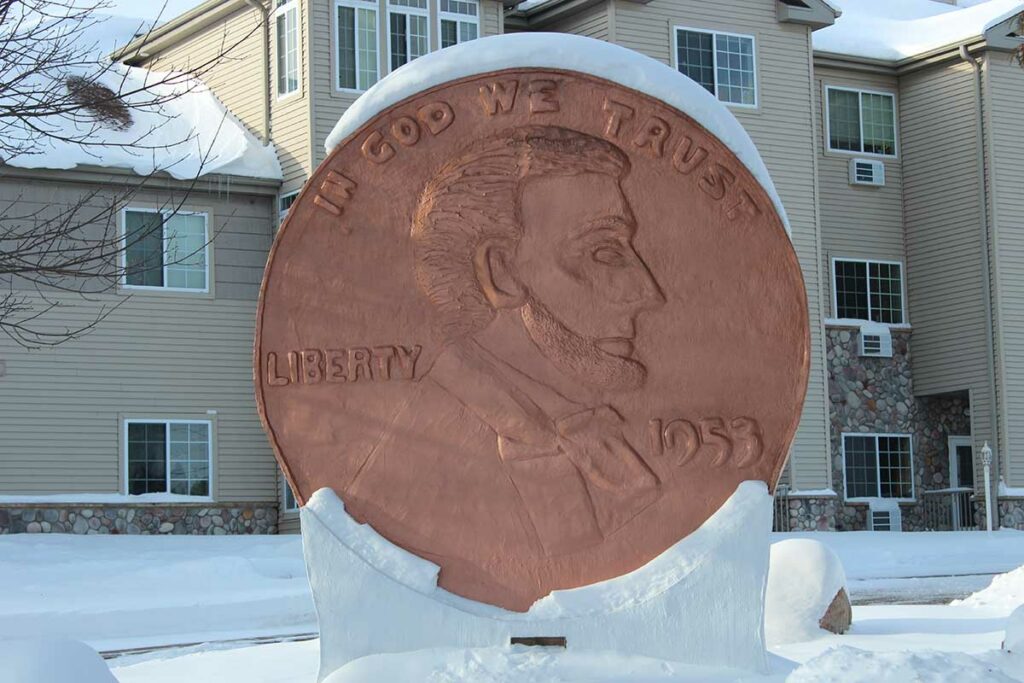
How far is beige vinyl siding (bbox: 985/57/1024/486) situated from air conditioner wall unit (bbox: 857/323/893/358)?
221cm

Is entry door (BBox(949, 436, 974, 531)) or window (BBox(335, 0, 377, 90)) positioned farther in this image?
entry door (BBox(949, 436, 974, 531))

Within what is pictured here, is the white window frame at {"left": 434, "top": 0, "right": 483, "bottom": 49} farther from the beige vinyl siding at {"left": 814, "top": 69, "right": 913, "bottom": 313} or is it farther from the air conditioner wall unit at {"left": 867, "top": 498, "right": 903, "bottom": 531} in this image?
the air conditioner wall unit at {"left": 867, "top": 498, "right": 903, "bottom": 531}

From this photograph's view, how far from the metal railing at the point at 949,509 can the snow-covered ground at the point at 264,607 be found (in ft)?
9.02

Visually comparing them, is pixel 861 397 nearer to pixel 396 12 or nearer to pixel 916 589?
pixel 916 589

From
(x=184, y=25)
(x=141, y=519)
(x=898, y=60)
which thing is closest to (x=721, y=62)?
(x=898, y=60)

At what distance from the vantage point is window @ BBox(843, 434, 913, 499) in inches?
1179

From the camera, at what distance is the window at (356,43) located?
2498 cm

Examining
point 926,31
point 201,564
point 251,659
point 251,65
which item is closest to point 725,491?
point 251,659

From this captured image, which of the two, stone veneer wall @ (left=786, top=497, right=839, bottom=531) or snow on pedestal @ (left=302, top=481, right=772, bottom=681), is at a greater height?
snow on pedestal @ (left=302, top=481, right=772, bottom=681)

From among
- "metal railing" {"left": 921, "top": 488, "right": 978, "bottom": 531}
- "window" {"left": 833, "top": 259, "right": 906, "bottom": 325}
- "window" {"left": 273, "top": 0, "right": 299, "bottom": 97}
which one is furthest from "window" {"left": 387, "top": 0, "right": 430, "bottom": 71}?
"metal railing" {"left": 921, "top": 488, "right": 978, "bottom": 531}

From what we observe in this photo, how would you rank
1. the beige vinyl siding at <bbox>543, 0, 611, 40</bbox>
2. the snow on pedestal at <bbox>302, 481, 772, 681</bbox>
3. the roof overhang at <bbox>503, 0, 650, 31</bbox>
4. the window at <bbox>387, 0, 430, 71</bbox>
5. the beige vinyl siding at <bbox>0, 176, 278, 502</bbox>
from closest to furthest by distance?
1. the snow on pedestal at <bbox>302, 481, 772, 681</bbox>
2. the beige vinyl siding at <bbox>0, 176, 278, 502</bbox>
3. the window at <bbox>387, 0, 430, 71</bbox>
4. the beige vinyl siding at <bbox>543, 0, 611, 40</bbox>
5. the roof overhang at <bbox>503, 0, 650, 31</bbox>

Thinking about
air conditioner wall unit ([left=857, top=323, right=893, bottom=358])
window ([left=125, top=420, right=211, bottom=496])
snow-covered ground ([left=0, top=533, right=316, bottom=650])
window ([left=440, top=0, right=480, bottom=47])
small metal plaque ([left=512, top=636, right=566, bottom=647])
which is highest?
window ([left=440, top=0, right=480, bottom=47])

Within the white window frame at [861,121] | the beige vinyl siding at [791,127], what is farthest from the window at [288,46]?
the white window frame at [861,121]

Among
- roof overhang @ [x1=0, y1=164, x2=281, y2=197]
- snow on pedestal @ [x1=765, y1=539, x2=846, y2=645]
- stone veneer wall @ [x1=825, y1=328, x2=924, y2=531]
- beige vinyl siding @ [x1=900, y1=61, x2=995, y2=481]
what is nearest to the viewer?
snow on pedestal @ [x1=765, y1=539, x2=846, y2=645]
